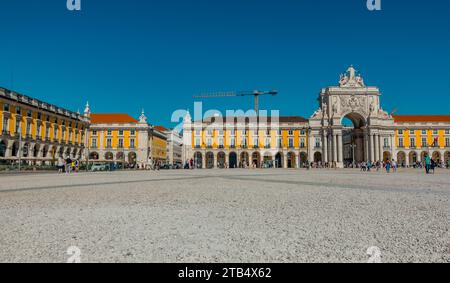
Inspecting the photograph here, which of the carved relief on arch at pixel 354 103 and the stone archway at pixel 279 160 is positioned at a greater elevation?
the carved relief on arch at pixel 354 103

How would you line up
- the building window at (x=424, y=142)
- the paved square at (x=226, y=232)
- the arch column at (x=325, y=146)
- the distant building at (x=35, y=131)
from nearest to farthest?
1. the paved square at (x=226, y=232)
2. the distant building at (x=35, y=131)
3. the arch column at (x=325, y=146)
4. the building window at (x=424, y=142)

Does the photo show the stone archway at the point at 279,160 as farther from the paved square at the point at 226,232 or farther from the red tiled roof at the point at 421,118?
the paved square at the point at 226,232

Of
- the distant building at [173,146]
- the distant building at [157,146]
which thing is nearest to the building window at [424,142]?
the distant building at [157,146]

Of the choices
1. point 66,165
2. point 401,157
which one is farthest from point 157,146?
point 401,157

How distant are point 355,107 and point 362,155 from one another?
35.8 feet

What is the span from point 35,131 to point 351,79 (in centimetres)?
6260

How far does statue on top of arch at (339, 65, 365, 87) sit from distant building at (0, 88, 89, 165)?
55964 millimetres

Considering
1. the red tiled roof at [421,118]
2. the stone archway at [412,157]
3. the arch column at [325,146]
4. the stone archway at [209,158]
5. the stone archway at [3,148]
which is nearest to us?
the stone archway at [3,148]

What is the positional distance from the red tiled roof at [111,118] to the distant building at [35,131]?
12.6 metres

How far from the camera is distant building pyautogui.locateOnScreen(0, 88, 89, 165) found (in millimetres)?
41497

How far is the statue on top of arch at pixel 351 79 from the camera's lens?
7244 centimetres

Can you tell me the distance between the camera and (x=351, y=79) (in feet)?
239

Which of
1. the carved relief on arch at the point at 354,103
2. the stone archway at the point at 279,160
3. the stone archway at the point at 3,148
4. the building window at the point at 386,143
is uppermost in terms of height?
the carved relief on arch at the point at 354,103
